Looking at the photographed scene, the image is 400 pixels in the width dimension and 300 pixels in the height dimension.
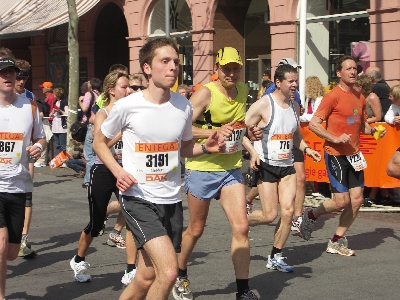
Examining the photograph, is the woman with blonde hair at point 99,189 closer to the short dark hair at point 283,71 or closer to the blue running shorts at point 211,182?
the blue running shorts at point 211,182

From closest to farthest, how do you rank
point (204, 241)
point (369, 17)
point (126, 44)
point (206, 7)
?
point (204, 241) < point (369, 17) < point (206, 7) < point (126, 44)

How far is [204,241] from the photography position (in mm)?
9227

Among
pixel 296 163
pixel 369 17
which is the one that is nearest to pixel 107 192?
pixel 296 163

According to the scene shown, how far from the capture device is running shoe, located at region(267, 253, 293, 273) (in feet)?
25.2

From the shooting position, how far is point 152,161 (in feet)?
17.2

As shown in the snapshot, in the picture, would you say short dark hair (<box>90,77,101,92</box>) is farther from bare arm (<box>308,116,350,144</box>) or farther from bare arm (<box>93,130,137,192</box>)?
bare arm (<box>93,130,137,192</box>)

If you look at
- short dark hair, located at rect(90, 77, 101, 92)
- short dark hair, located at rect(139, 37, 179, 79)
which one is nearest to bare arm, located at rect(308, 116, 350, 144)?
short dark hair, located at rect(139, 37, 179, 79)

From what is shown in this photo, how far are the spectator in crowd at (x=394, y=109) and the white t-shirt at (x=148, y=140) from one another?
7073 mm

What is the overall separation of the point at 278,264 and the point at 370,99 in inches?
202

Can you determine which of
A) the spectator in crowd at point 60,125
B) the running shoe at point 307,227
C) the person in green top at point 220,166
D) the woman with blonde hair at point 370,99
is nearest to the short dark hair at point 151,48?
the person in green top at point 220,166

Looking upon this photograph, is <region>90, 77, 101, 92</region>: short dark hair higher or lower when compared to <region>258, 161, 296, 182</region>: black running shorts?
higher

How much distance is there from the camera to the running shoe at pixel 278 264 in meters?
7.69

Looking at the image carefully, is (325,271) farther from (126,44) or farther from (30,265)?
(126,44)

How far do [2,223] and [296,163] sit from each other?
4.86m
